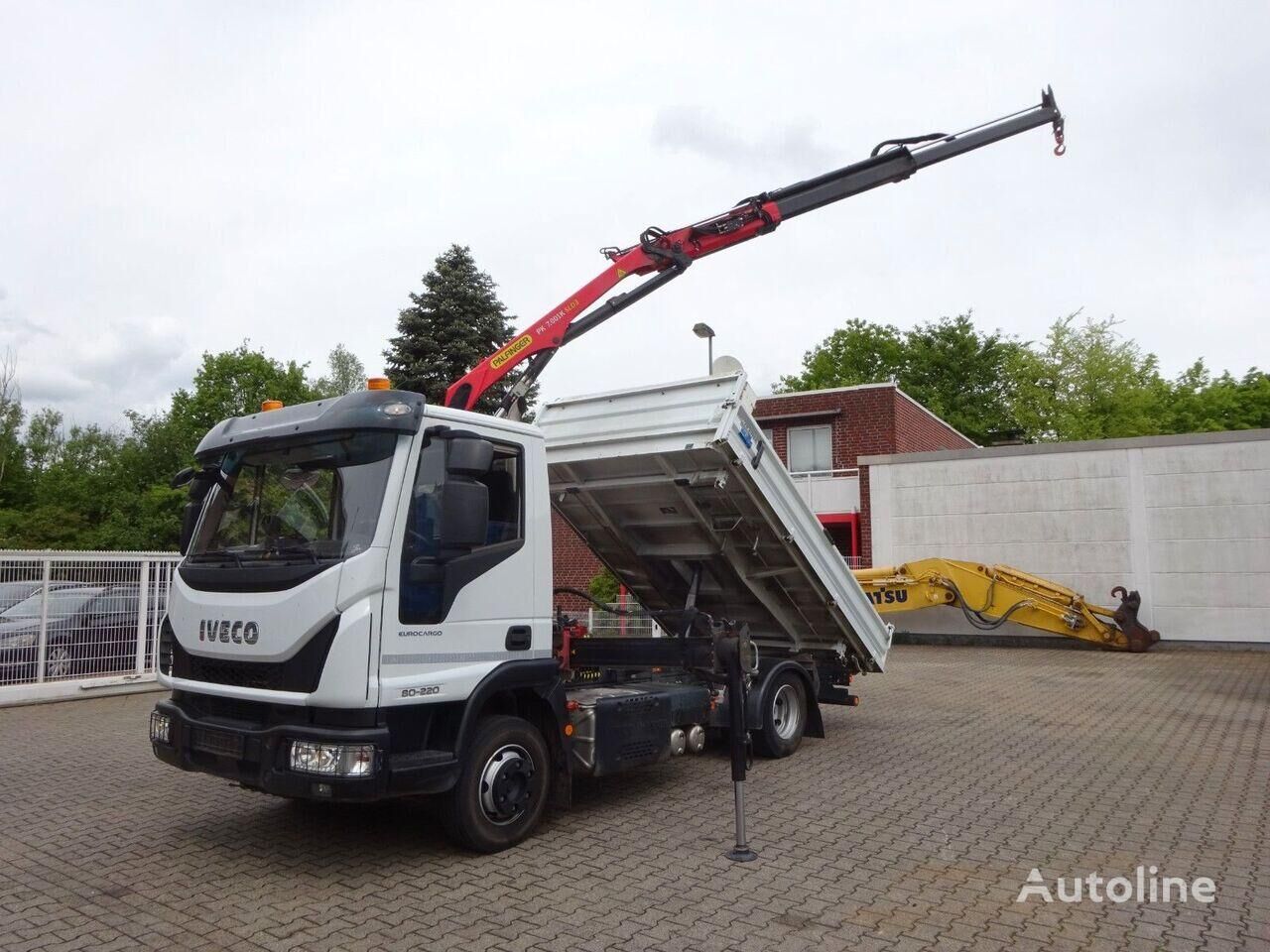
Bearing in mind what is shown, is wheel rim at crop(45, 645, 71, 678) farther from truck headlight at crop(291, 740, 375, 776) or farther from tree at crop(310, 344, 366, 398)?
tree at crop(310, 344, 366, 398)

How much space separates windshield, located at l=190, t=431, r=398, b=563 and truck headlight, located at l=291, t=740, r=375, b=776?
0.94m

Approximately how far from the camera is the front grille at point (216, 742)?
197 inches

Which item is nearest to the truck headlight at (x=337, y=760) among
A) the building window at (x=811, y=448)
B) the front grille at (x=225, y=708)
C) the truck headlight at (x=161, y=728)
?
the front grille at (x=225, y=708)

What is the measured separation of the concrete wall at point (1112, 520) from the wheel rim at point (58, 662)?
48.5 ft

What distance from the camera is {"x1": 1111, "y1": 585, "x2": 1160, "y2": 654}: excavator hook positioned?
16953 mm

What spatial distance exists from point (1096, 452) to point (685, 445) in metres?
14.6

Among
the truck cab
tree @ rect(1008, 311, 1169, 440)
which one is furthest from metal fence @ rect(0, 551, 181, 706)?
tree @ rect(1008, 311, 1169, 440)

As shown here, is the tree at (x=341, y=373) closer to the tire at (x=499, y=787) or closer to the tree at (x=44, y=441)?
the tree at (x=44, y=441)

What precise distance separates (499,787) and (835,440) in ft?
61.1

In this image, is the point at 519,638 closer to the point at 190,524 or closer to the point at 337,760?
the point at 337,760

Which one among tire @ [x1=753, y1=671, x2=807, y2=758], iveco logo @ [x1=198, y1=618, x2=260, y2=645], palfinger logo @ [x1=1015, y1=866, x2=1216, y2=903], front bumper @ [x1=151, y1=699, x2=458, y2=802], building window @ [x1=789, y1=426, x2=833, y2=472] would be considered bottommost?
palfinger logo @ [x1=1015, y1=866, x2=1216, y2=903]

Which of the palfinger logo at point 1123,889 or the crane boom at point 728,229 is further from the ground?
the crane boom at point 728,229

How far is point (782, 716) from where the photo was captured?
330 inches

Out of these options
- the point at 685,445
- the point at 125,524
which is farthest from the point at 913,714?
the point at 125,524
